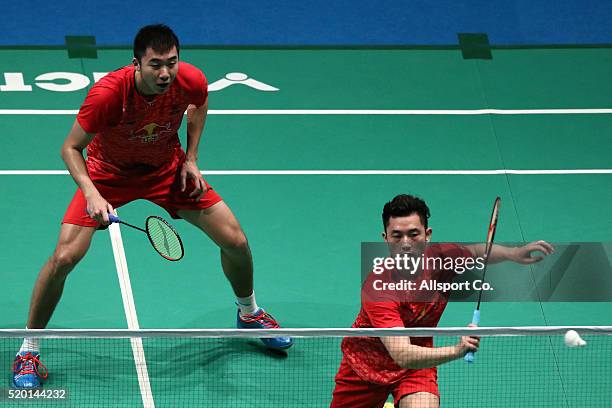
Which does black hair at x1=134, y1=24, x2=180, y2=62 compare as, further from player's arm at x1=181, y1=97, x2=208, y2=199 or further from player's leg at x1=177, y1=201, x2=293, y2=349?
player's leg at x1=177, y1=201, x2=293, y2=349

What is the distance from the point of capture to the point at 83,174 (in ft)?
20.2

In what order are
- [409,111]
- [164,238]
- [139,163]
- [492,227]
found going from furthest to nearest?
[409,111] < [139,163] < [164,238] < [492,227]

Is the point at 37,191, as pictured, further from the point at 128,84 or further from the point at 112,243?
the point at 128,84

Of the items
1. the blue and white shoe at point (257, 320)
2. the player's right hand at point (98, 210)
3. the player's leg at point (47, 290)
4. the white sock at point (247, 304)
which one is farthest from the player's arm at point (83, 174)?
the blue and white shoe at point (257, 320)

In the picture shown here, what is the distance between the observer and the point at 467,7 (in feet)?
36.2

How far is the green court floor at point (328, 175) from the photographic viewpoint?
24.6 ft

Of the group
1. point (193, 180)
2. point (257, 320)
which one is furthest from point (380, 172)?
point (193, 180)

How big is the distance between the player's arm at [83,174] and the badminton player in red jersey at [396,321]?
1410 millimetres

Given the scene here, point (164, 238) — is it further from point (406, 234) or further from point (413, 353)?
point (413, 353)

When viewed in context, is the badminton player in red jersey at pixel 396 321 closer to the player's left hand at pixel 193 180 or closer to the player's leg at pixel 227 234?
the player's leg at pixel 227 234

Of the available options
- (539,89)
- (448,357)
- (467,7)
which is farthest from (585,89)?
(448,357)

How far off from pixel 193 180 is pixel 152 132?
0.37m

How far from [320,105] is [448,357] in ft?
15.7

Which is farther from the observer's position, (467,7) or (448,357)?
(467,7)
